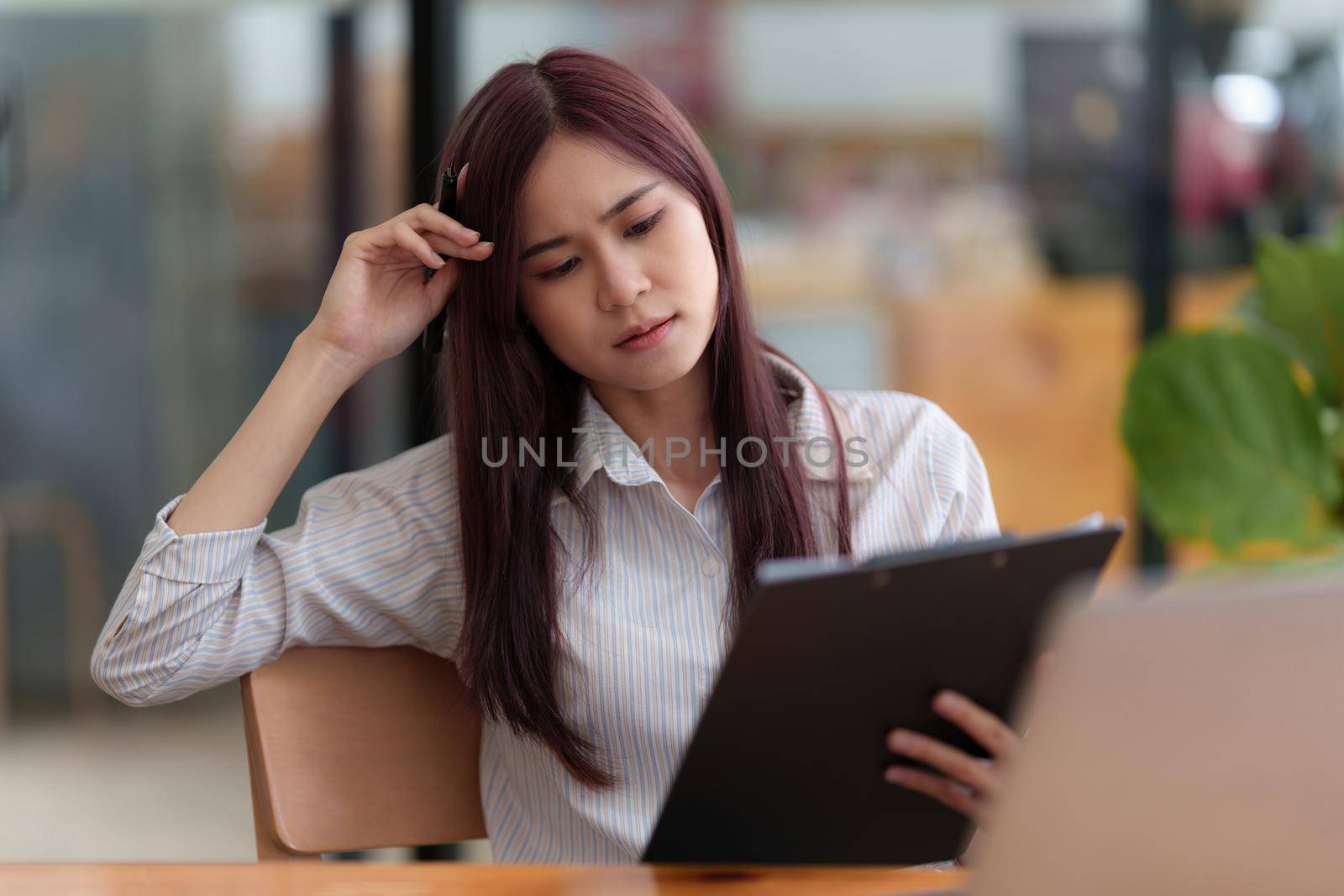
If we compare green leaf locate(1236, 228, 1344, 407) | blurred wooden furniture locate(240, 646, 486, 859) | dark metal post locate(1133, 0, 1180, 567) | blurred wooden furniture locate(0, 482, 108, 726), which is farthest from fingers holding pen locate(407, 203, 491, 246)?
dark metal post locate(1133, 0, 1180, 567)

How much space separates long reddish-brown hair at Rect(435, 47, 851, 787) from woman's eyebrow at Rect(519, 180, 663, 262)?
19mm

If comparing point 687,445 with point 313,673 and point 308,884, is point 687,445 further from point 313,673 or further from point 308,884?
point 308,884

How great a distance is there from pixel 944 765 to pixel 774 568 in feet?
0.86

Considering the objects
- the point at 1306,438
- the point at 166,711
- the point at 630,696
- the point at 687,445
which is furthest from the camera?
the point at 166,711

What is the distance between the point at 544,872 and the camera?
0.93m

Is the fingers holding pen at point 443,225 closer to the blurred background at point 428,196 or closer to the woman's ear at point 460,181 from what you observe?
the woman's ear at point 460,181

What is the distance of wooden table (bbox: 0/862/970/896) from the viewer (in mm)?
891

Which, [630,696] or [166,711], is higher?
[630,696]

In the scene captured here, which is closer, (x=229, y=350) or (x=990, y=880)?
(x=990, y=880)

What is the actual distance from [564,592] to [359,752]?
25 cm

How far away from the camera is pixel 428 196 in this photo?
2062 mm

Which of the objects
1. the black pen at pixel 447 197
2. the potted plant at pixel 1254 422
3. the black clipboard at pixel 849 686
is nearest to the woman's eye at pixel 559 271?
the black pen at pixel 447 197

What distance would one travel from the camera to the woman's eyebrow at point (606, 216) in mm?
1229

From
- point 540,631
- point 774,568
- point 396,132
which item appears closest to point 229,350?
point 396,132
